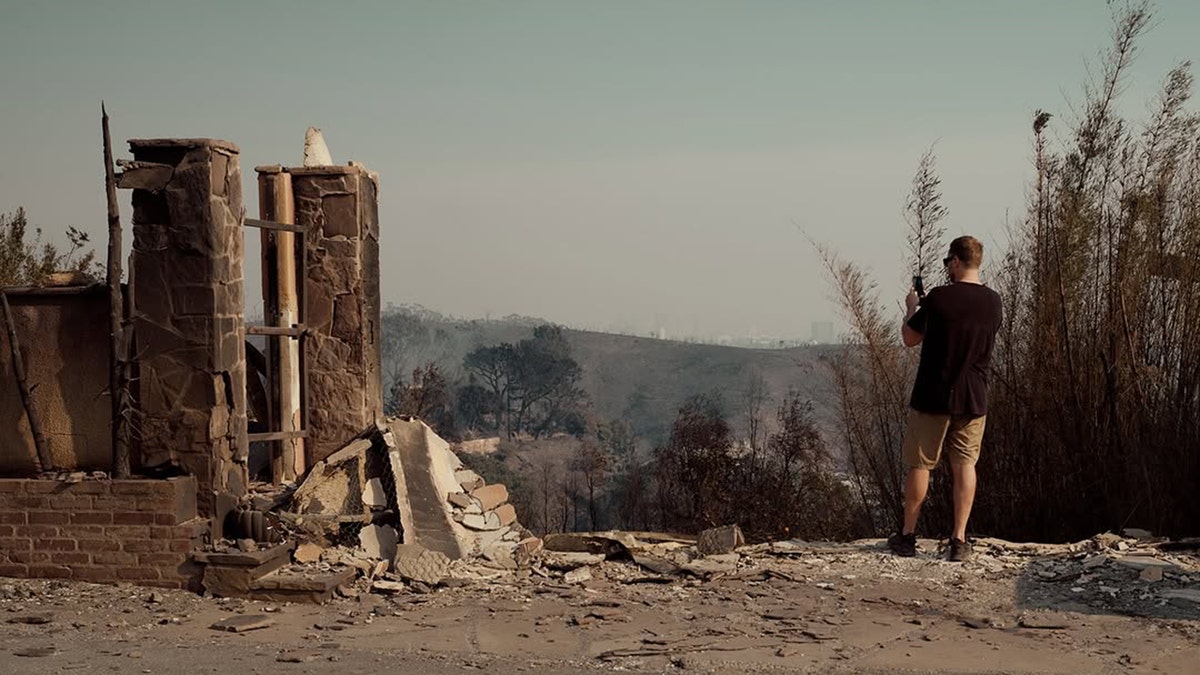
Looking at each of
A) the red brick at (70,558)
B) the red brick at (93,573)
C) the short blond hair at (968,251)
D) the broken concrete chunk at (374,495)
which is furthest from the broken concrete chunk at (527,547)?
the short blond hair at (968,251)

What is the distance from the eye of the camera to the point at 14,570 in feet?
21.1

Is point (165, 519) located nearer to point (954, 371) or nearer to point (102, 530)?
point (102, 530)

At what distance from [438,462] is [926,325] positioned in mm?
3340

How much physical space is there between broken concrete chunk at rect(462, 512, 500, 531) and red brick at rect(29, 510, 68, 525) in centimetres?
237

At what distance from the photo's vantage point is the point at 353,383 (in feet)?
25.2

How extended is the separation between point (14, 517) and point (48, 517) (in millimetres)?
226

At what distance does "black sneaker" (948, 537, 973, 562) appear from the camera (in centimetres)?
649

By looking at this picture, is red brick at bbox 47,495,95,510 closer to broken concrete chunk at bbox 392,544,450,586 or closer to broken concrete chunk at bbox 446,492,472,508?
broken concrete chunk at bbox 392,544,450,586

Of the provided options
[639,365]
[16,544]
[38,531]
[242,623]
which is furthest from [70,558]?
[639,365]

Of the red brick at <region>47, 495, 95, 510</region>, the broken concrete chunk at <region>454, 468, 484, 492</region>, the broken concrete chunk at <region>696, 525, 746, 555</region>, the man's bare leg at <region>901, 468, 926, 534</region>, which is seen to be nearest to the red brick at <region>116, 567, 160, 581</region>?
the red brick at <region>47, 495, 95, 510</region>

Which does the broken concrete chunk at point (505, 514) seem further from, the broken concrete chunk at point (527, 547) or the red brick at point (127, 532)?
the red brick at point (127, 532)

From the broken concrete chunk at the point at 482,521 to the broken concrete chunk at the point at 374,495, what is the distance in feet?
1.77

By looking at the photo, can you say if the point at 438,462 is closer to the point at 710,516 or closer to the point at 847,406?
the point at 847,406

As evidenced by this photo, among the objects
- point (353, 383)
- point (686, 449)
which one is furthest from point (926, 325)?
point (686, 449)
